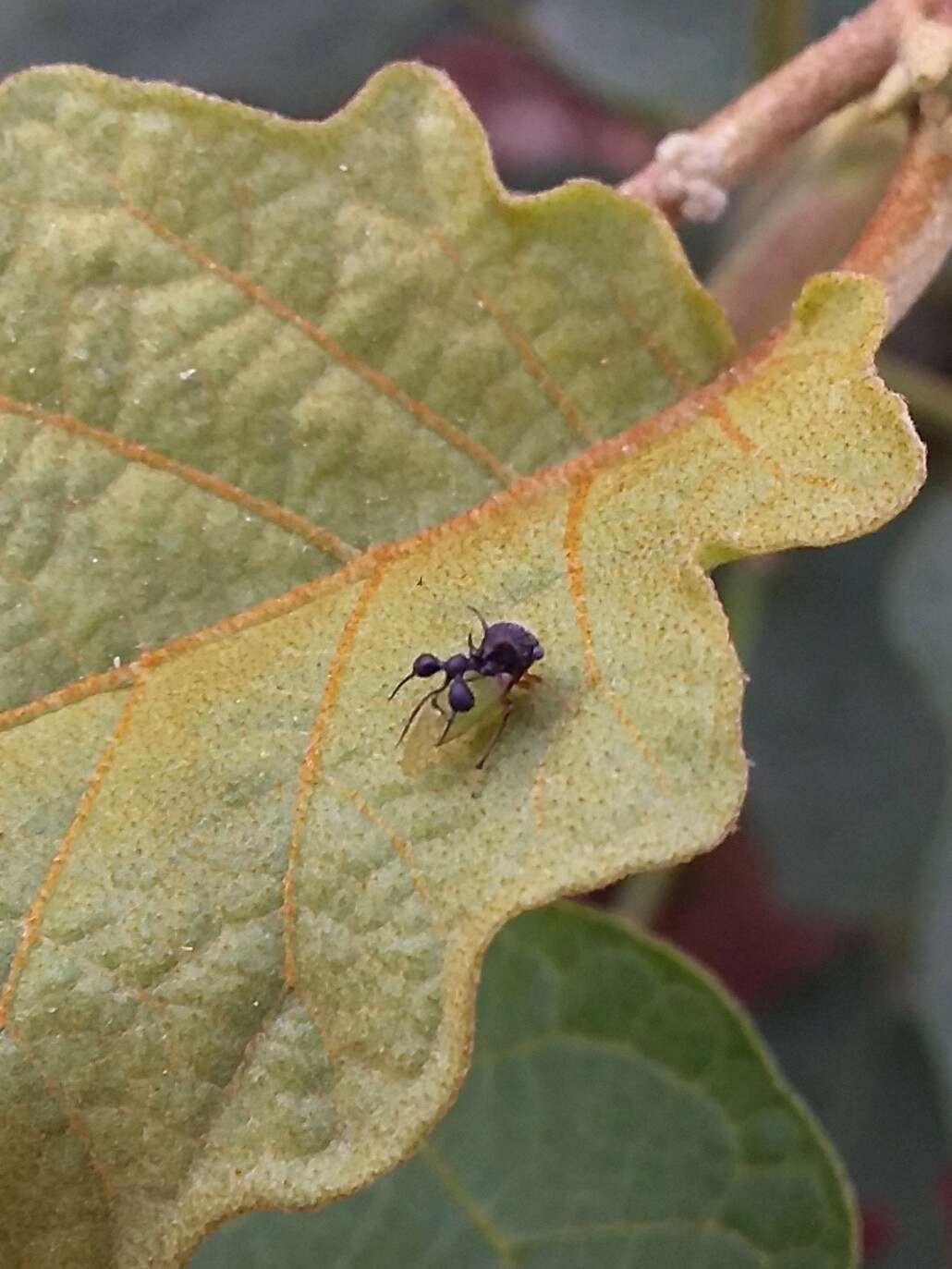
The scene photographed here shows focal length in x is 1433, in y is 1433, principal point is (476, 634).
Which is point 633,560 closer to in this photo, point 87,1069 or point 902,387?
point 87,1069

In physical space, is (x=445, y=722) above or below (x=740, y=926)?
below

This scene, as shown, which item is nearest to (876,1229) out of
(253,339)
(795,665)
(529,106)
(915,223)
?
(795,665)

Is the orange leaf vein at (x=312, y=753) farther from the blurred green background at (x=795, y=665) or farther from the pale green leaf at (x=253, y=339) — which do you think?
the blurred green background at (x=795, y=665)

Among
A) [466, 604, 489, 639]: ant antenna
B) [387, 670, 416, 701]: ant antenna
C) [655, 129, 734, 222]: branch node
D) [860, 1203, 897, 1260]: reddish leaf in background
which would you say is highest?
[655, 129, 734, 222]: branch node

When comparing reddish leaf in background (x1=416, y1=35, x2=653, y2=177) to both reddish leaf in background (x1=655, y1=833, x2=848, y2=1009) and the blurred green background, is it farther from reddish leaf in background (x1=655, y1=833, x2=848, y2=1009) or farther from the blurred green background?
reddish leaf in background (x1=655, y1=833, x2=848, y2=1009)

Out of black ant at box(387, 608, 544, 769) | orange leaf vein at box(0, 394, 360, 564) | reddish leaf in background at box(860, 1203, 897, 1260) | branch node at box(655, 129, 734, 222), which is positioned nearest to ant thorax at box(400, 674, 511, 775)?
black ant at box(387, 608, 544, 769)

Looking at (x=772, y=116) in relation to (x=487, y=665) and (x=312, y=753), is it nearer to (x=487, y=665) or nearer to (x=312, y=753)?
(x=487, y=665)
